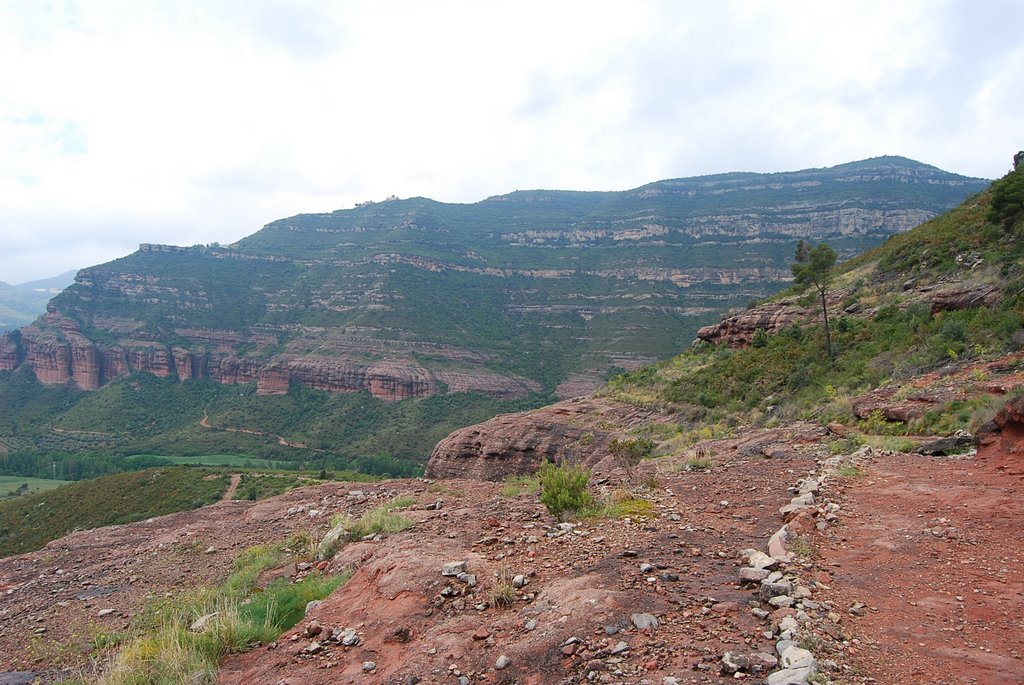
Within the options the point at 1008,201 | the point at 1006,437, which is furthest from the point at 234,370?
the point at 1006,437

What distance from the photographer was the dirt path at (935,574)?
3.54m

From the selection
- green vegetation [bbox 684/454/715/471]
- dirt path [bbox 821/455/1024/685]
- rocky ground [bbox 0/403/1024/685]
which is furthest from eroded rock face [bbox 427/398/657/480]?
dirt path [bbox 821/455/1024/685]

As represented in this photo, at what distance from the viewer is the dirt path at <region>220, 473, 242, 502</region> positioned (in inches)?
1237

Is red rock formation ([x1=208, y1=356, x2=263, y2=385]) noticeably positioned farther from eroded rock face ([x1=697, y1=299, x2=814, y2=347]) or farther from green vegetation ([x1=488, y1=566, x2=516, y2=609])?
green vegetation ([x1=488, y1=566, x2=516, y2=609])

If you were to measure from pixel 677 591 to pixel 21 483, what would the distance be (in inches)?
3170

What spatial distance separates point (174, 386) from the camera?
10475 centimetres

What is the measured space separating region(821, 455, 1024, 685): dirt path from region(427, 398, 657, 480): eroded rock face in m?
15.3

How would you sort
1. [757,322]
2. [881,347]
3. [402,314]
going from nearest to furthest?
[881,347]
[757,322]
[402,314]

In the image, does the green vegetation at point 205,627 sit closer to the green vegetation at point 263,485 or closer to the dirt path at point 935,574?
the dirt path at point 935,574

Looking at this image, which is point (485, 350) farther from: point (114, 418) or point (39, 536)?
point (39, 536)

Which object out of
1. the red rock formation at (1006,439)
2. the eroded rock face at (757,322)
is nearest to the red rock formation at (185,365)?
the eroded rock face at (757,322)

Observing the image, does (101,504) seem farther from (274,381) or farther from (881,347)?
(274,381)

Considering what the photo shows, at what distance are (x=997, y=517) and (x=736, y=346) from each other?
Answer: 2639 centimetres

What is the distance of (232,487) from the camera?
34719 millimetres
